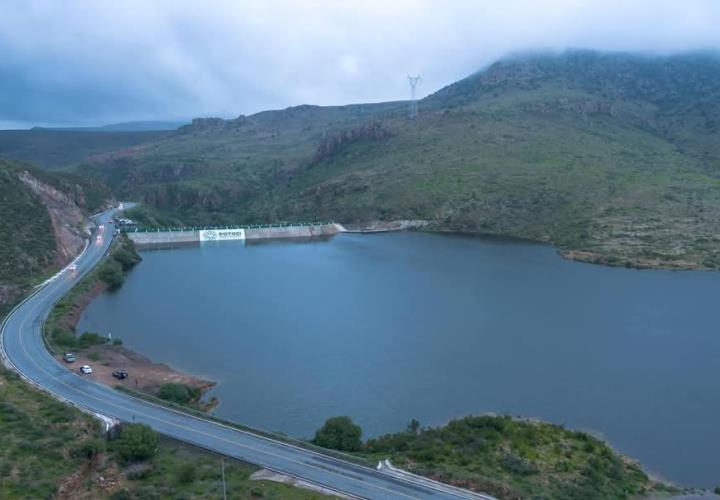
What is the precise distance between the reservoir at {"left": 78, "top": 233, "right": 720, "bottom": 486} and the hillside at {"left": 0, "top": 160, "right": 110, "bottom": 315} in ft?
26.1

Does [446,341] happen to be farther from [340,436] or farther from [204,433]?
[204,433]

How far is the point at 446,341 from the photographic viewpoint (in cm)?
5253

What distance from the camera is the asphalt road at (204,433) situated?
28562mm

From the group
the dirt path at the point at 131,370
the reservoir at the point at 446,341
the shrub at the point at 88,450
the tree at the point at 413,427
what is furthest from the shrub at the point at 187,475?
the dirt path at the point at 131,370

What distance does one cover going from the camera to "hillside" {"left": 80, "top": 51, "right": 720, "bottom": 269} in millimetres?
98375

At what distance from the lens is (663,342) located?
2048 inches

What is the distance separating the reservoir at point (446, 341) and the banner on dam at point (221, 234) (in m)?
23.3

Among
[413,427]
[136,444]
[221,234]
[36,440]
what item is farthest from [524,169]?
[36,440]

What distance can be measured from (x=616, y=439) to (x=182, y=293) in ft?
158

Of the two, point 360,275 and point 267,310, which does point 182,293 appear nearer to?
point 267,310

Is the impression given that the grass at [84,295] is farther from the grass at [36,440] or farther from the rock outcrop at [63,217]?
the grass at [36,440]

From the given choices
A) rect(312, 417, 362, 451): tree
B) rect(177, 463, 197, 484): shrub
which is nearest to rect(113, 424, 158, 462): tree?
rect(177, 463, 197, 484): shrub

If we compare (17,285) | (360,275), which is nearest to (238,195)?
(360,275)

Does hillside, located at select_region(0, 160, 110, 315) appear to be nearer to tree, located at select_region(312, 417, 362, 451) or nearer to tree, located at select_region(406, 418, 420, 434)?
tree, located at select_region(312, 417, 362, 451)
